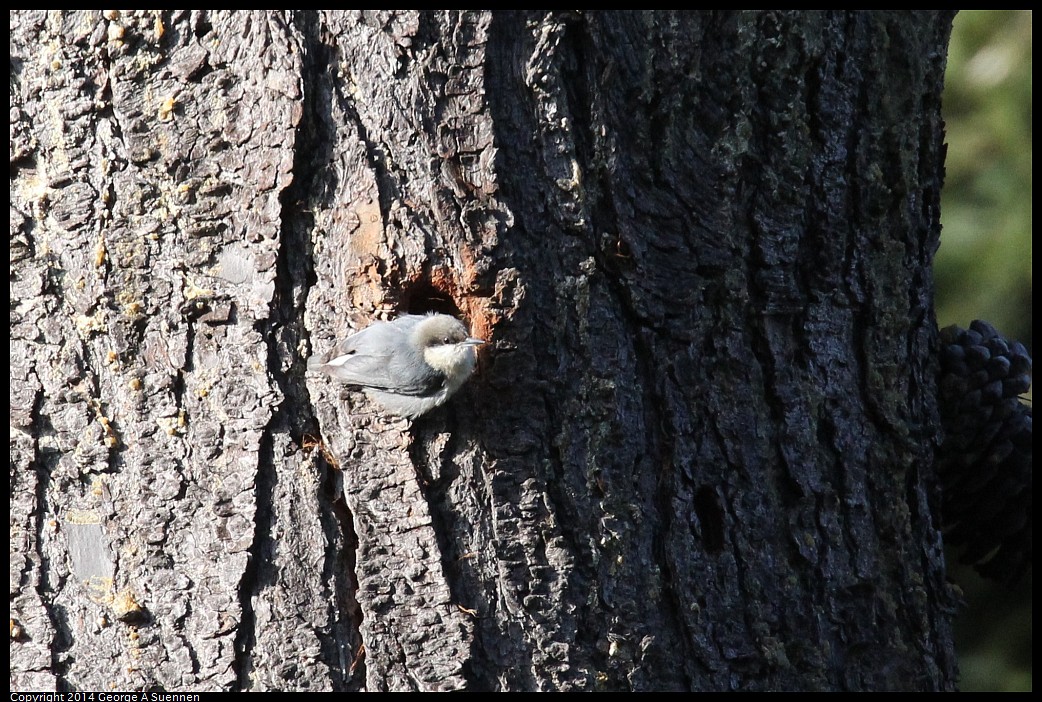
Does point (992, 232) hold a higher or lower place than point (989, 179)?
lower

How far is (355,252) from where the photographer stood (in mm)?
1589

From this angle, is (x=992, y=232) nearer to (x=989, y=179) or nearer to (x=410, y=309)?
(x=989, y=179)

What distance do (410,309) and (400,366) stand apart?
0.22 metres

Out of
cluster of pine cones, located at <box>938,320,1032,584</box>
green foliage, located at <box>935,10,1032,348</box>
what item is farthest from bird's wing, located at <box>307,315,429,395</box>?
green foliage, located at <box>935,10,1032,348</box>

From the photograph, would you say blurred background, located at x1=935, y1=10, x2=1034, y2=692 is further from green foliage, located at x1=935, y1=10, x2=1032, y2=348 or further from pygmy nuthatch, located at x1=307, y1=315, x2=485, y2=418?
pygmy nuthatch, located at x1=307, y1=315, x2=485, y2=418

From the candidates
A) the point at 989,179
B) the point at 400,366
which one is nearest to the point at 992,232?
the point at 989,179

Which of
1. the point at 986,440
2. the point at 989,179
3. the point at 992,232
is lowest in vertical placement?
the point at 986,440

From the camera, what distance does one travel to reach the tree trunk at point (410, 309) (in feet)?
5.12

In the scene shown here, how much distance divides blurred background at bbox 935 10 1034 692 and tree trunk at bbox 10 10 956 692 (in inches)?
82.5

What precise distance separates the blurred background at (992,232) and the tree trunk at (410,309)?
210 cm

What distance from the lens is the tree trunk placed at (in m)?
1.56

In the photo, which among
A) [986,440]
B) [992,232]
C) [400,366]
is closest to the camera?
[400,366]

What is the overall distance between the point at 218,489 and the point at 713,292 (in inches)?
39.7

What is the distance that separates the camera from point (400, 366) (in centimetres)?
158
